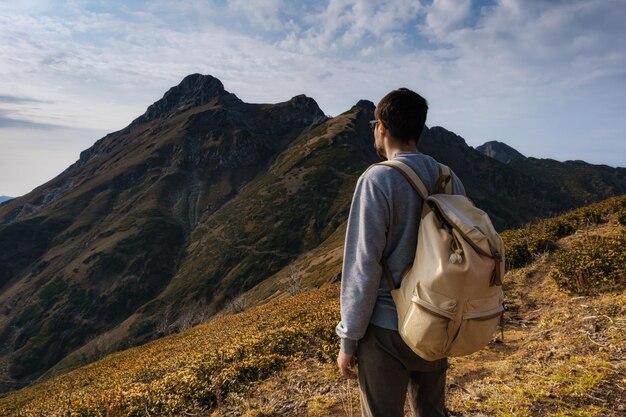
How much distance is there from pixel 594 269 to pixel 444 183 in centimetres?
906

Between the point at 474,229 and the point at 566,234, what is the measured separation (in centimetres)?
1513

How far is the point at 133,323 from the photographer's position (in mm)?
127062

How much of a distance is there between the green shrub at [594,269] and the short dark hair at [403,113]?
8783 mm

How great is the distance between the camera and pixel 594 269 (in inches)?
393

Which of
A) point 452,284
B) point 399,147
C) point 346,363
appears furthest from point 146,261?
point 452,284

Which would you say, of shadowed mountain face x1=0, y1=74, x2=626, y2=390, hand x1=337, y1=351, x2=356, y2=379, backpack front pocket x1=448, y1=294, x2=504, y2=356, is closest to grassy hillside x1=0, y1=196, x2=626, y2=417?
hand x1=337, y1=351, x2=356, y2=379

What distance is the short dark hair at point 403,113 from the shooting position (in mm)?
3176

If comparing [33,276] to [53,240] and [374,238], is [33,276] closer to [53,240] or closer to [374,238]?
[53,240]

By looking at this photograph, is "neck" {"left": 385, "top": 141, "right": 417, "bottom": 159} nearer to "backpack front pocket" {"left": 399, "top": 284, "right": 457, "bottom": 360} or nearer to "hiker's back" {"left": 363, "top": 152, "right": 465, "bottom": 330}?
"hiker's back" {"left": 363, "top": 152, "right": 465, "bottom": 330}

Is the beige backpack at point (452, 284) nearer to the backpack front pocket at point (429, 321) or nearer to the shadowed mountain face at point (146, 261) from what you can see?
the backpack front pocket at point (429, 321)

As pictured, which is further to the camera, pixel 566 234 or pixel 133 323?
pixel 133 323

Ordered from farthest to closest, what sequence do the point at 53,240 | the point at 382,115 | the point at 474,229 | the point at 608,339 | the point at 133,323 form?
the point at 53,240, the point at 133,323, the point at 608,339, the point at 382,115, the point at 474,229

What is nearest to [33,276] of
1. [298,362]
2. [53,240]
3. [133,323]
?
[53,240]

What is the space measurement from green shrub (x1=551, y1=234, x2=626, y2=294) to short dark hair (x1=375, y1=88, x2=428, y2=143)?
346 inches
